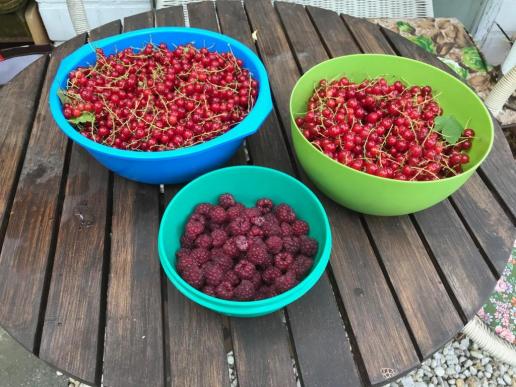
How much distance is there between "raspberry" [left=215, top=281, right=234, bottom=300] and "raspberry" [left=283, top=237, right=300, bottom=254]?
0.14 metres

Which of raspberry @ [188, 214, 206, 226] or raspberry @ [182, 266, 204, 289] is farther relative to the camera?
raspberry @ [188, 214, 206, 226]

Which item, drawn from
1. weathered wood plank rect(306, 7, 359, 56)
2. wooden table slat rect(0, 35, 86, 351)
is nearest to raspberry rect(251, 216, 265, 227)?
wooden table slat rect(0, 35, 86, 351)

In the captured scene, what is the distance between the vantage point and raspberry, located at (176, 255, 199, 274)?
77 cm

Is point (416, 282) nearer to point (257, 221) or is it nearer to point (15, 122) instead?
point (257, 221)

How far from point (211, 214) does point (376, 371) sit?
1.39 feet

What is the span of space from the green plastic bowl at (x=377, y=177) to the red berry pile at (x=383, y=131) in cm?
3

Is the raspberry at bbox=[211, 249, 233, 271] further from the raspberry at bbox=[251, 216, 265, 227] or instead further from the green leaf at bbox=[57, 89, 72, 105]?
the green leaf at bbox=[57, 89, 72, 105]

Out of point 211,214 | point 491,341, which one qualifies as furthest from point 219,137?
point 491,341

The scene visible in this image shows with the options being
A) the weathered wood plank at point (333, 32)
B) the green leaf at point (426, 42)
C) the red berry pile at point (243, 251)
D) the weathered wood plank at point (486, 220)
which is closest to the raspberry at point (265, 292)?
the red berry pile at point (243, 251)

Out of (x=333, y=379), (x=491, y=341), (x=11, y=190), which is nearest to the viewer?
(x=333, y=379)

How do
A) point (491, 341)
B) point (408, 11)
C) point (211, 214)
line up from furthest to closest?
point (408, 11)
point (491, 341)
point (211, 214)

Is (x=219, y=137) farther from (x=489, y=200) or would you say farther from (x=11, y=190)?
(x=489, y=200)

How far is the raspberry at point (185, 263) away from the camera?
77 centimetres

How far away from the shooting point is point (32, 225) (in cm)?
93
